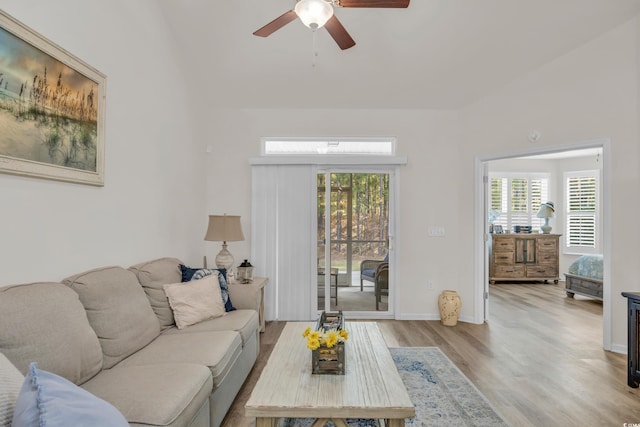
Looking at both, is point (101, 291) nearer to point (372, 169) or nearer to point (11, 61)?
point (11, 61)

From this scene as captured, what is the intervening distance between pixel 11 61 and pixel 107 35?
0.92m

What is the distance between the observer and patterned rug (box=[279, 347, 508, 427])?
219 centimetres

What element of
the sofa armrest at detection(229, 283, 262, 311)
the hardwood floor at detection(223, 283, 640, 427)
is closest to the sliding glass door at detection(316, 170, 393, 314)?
the hardwood floor at detection(223, 283, 640, 427)

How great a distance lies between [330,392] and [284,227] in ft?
9.54

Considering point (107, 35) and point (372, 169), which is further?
point (372, 169)

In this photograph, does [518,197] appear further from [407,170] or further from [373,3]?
[373,3]

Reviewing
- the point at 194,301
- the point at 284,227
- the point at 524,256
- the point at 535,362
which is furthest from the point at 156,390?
the point at 524,256

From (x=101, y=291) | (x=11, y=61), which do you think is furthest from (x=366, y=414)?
(x=11, y=61)

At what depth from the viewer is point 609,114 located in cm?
340

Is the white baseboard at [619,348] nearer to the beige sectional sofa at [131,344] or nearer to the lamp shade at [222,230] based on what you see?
the beige sectional sofa at [131,344]

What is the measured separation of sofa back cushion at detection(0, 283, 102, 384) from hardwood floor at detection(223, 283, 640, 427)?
1010mm

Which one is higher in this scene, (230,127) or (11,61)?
(230,127)

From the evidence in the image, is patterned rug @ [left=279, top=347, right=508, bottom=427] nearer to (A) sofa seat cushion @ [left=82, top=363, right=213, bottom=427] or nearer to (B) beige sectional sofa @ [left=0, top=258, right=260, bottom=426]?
(B) beige sectional sofa @ [left=0, top=258, right=260, bottom=426]

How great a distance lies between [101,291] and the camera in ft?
6.61
